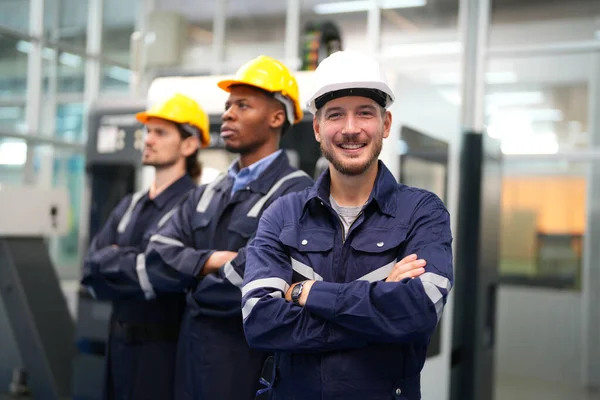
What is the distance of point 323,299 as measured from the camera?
172 centimetres

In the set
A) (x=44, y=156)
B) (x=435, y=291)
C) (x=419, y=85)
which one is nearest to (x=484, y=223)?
(x=419, y=85)

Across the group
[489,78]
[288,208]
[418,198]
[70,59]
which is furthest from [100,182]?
[489,78]

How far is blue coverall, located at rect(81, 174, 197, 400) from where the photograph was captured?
2848 millimetres

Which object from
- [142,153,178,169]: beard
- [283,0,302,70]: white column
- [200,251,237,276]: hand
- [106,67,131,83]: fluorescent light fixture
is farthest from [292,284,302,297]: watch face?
[106,67,131,83]: fluorescent light fixture

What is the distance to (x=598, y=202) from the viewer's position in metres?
5.96

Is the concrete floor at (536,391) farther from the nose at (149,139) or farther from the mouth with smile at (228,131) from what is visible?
the mouth with smile at (228,131)

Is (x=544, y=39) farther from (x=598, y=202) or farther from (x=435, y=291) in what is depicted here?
(x=435, y=291)

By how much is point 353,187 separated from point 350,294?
361mm

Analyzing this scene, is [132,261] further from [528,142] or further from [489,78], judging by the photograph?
[489,78]

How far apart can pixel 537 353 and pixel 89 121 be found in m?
4.49

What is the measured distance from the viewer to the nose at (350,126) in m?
1.87

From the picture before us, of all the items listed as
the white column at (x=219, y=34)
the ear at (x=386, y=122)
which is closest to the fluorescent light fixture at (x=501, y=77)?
the white column at (x=219, y=34)

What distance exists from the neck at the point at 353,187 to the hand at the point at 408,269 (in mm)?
245

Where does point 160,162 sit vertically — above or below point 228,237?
above
